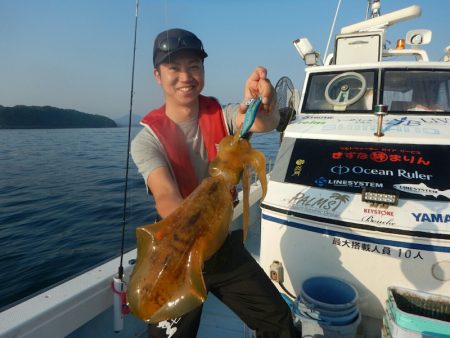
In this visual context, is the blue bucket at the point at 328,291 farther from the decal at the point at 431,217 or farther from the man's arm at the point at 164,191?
the man's arm at the point at 164,191

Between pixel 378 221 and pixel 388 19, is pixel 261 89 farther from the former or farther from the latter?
pixel 388 19

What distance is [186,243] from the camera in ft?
5.34

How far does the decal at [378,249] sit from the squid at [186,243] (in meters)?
1.78

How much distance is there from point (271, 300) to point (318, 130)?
241 centimetres

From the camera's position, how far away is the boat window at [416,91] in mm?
4723

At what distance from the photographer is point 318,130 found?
13.5 feet

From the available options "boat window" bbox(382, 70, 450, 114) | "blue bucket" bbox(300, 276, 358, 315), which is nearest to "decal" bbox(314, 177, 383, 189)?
"blue bucket" bbox(300, 276, 358, 315)

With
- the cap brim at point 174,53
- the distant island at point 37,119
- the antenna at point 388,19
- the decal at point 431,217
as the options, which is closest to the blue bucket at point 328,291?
the decal at point 431,217

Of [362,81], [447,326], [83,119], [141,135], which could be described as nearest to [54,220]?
[141,135]

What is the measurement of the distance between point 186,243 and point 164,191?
70 cm

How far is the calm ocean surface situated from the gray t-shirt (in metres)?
0.64

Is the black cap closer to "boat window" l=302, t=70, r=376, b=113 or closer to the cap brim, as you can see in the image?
the cap brim

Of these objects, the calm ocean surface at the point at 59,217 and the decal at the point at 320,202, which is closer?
the decal at the point at 320,202

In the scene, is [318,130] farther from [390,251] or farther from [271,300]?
[271,300]
